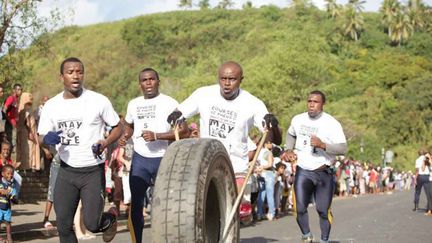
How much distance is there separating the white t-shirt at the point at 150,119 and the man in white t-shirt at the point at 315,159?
1798 millimetres

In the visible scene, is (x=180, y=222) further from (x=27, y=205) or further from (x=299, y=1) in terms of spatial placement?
(x=299, y=1)

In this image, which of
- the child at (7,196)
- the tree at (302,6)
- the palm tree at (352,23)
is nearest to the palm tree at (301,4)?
the tree at (302,6)

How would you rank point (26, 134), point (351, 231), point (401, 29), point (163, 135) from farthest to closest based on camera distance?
point (401, 29) < point (26, 134) < point (351, 231) < point (163, 135)

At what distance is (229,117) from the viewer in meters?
8.62

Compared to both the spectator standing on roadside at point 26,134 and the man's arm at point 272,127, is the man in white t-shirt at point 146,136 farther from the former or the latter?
the spectator standing on roadside at point 26,134

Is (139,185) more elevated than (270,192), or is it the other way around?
(139,185)

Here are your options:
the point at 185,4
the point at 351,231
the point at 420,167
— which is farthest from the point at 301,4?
the point at 351,231

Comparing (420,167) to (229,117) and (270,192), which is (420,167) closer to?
(270,192)

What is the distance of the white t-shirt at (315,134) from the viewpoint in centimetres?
1074

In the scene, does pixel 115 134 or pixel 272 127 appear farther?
pixel 272 127

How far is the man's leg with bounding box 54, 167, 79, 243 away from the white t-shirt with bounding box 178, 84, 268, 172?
147 cm

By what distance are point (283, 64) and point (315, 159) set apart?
127ft

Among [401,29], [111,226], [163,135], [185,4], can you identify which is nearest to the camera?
[111,226]

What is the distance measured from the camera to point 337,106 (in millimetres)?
80250
